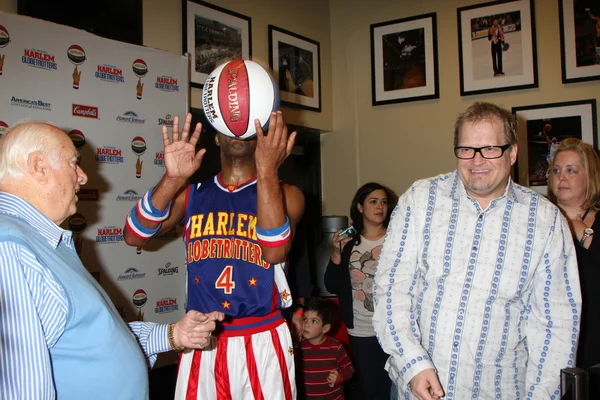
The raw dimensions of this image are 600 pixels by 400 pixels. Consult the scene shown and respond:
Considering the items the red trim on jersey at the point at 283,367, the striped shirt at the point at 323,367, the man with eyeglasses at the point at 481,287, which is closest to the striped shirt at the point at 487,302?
the man with eyeglasses at the point at 481,287

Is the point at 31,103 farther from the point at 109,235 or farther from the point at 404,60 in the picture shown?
the point at 404,60

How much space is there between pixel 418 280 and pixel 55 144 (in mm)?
1169

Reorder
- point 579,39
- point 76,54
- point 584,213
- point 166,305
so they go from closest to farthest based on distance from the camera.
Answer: point 584,213 < point 76,54 < point 166,305 < point 579,39

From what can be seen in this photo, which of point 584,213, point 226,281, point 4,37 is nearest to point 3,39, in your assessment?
point 4,37

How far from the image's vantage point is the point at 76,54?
277 cm

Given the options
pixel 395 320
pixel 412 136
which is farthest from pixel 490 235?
pixel 412 136

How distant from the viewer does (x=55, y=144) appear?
4.18 feet

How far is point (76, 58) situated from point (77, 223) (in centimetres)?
93

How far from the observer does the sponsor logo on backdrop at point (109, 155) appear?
2.90 metres

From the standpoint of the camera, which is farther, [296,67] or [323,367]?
[296,67]

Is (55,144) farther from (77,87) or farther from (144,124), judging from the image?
(144,124)

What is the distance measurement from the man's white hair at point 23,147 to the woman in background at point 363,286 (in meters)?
2.21

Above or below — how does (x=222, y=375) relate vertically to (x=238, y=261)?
below

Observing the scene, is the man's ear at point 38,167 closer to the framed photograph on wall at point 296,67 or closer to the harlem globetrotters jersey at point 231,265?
the harlem globetrotters jersey at point 231,265
